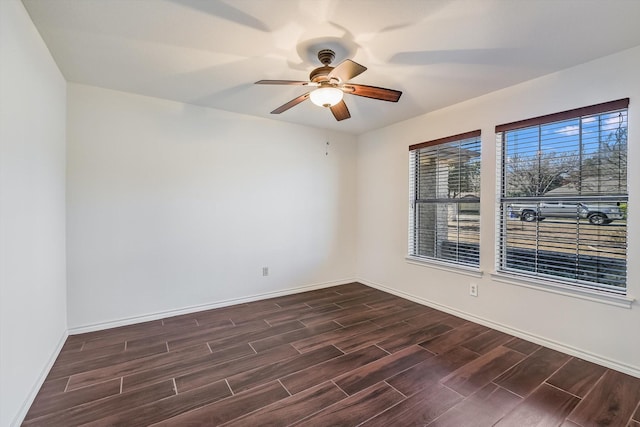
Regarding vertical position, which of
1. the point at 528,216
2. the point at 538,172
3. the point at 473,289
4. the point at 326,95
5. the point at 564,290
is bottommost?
the point at 473,289

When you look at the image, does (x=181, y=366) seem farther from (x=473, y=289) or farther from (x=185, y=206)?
(x=473, y=289)

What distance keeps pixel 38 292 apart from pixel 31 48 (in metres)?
1.60

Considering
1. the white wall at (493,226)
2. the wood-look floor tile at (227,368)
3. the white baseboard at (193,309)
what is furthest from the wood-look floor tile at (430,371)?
the white baseboard at (193,309)

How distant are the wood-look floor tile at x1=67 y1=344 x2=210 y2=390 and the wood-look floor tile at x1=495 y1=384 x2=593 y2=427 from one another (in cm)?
216

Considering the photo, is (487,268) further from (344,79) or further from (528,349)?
(344,79)

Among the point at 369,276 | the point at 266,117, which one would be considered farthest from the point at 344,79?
A: the point at 369,276

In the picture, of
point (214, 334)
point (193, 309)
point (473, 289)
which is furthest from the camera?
point (193, 309)

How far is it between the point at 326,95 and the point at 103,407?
2.49 m

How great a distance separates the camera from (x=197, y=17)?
182 centimetres

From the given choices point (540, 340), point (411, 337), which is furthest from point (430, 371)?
point (540, 340)

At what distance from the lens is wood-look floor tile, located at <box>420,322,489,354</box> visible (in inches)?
102

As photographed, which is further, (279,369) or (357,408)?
(279,369)

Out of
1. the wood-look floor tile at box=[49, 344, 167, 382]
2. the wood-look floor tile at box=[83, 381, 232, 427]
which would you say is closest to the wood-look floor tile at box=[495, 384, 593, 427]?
the wood-look floor tile at box=[83, 381, 232, 427]

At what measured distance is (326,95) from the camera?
2164 millimetres
